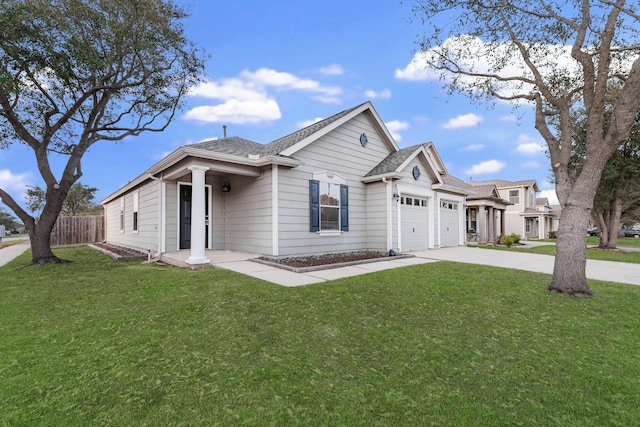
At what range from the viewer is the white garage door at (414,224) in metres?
11.2

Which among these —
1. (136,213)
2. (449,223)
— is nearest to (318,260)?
(449,223)

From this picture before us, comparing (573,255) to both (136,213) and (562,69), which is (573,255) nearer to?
(562,69)

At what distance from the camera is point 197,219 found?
7.50 m

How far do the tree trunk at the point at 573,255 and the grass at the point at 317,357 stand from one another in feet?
1.08

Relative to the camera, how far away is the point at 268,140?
13094 mm

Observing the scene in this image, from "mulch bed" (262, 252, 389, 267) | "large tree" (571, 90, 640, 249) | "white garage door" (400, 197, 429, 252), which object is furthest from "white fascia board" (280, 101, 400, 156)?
"large tree" (571, 90, 640, 249)

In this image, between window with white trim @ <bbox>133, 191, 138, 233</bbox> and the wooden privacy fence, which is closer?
window with white trim @ <bbox>133, 191, 138, 233</bbox>

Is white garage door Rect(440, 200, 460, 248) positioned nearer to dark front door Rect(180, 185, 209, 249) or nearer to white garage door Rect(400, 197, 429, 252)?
white garage door Rect(400, 197, 429, 252)

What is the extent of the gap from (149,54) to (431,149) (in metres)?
14.5

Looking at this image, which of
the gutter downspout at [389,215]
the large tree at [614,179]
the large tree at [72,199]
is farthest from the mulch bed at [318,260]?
the large tree at [72,199]

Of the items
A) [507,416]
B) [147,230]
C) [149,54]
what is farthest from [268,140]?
[507,416]

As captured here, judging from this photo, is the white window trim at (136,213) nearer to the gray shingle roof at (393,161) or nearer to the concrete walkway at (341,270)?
the concrete walkway at (341,270)

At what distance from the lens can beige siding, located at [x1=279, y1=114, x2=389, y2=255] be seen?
8.67m

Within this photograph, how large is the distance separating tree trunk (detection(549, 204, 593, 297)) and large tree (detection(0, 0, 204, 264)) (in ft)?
37.9
